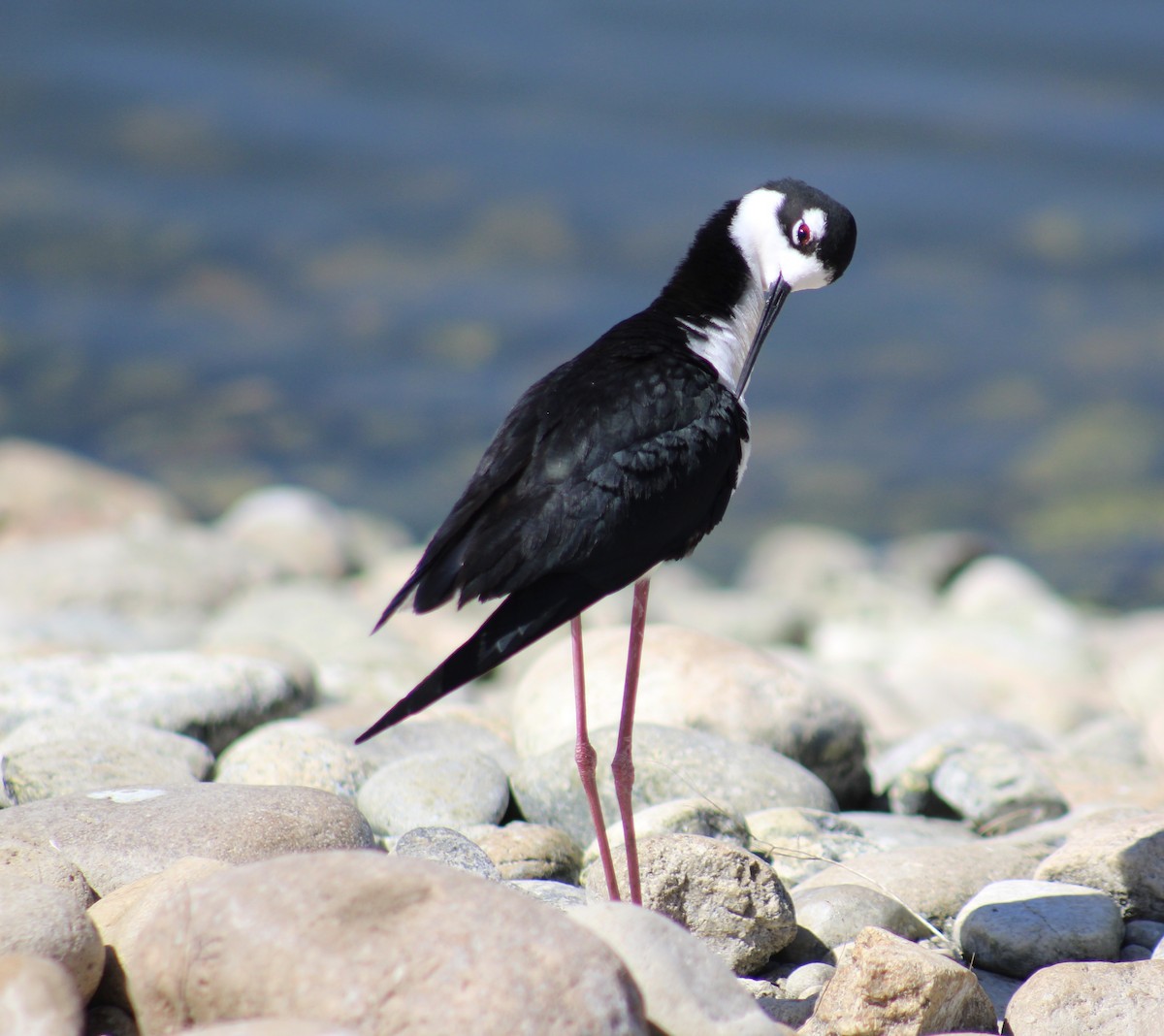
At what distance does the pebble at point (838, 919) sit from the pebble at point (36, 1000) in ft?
6.48

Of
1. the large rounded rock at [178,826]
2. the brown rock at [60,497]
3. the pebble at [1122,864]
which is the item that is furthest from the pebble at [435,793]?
the brown rock at [60,497]

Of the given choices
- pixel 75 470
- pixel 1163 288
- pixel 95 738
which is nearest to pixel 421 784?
pixel 95 738

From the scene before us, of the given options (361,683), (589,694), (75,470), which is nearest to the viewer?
(589,694)

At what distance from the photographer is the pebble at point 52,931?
276 centimetres

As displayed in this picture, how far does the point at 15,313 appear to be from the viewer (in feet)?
48.0

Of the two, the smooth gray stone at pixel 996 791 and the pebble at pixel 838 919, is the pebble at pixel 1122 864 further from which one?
the smooth gray stone at pixel 996 791

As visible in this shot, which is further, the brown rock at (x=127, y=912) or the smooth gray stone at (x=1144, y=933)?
the smooth gray stone at (x=1144, y=933)

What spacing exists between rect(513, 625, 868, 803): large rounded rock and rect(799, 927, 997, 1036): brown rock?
1.80 meters

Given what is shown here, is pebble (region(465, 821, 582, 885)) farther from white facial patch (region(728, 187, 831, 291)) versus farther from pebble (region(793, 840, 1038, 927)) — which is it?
white facial patch (region(728, 187, 831, 291))

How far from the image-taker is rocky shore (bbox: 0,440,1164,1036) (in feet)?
8.36

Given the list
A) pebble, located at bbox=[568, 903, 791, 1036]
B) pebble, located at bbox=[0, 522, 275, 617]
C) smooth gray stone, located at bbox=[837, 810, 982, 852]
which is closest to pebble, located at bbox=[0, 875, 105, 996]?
pebble, located at bbox=[568, 903, 791, 1036]

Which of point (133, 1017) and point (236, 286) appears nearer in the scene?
point (133, 1017)

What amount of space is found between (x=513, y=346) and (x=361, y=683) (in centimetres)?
821

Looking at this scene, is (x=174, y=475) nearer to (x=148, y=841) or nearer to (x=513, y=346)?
(x=513, y=346)
